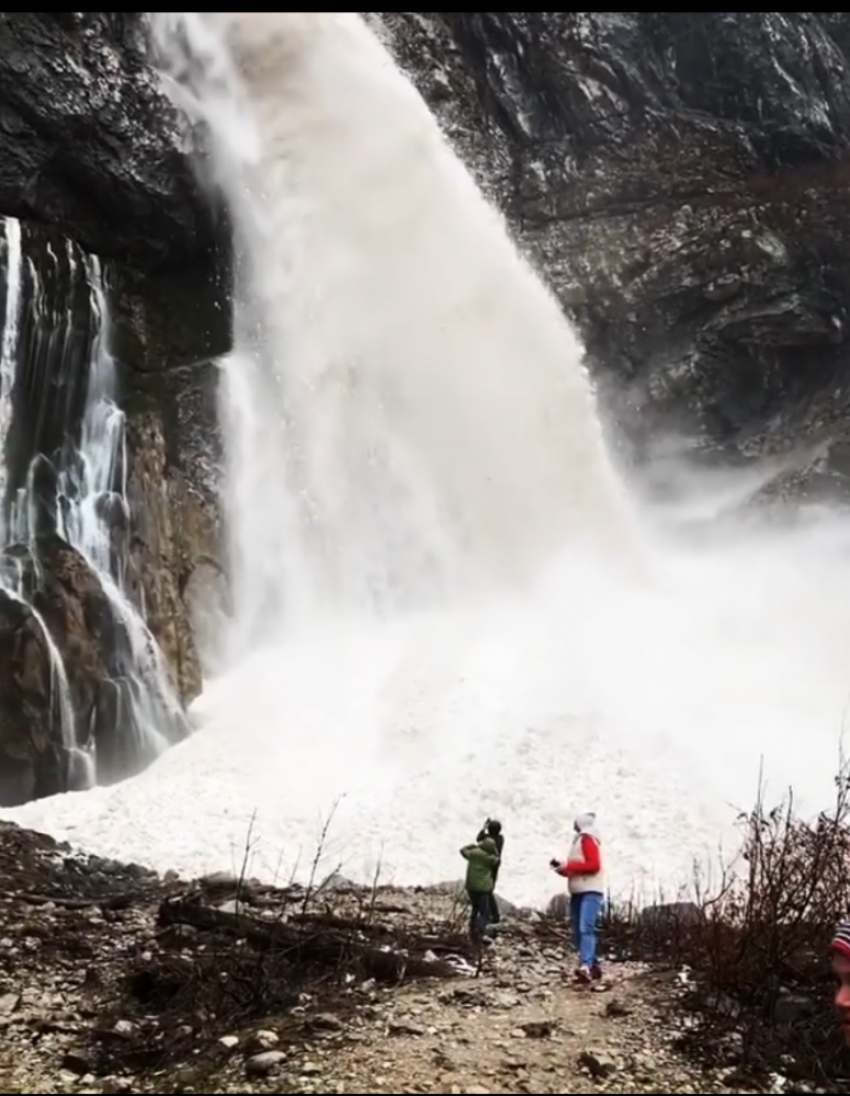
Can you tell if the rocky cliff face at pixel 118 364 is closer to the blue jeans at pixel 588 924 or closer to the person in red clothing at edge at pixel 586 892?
the person in red clothing at edge at pixel 586 892

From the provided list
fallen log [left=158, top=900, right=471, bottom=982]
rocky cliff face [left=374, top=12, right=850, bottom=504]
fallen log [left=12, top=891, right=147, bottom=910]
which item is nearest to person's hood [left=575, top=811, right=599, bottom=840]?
fallen log [left=158, top=900, right=471, bottom=982]

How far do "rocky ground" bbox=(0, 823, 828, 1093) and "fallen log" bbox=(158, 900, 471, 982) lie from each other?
0.04 feet

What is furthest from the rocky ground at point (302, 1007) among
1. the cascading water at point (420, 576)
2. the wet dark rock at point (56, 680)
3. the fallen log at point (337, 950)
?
the wet dark rock at point (56, 680)

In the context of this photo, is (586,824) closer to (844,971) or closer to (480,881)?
(480,881)

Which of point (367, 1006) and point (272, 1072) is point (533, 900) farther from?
point (272, 1072)

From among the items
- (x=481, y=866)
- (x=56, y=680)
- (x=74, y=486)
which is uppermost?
(x=74, y=486)

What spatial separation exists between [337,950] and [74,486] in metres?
12.2

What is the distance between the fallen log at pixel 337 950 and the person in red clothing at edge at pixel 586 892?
34.0 inches

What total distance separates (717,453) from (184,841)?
1967 centimetres

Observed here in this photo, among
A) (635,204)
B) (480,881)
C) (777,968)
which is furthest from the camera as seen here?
(635,204)

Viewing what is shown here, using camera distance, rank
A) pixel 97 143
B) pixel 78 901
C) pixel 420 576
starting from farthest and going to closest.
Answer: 1. pixel 420 576
2. pixel 97 143
3. pixel 78 901

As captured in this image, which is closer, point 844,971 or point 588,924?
point 844,971

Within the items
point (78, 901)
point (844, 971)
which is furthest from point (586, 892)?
point (78, 901)

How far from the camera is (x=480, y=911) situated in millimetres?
7898
